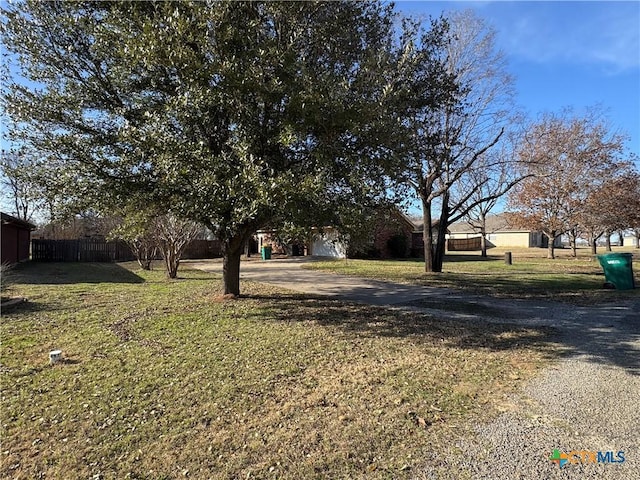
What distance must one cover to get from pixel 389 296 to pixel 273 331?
4.77 metres

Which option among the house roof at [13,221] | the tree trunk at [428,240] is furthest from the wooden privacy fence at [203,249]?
the tree trunk at [428,240]

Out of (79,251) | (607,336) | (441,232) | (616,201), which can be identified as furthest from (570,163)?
(79,251)

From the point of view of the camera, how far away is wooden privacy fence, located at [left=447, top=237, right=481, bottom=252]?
158 feet

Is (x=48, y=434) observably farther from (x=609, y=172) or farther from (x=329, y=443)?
(x=609, y=172)

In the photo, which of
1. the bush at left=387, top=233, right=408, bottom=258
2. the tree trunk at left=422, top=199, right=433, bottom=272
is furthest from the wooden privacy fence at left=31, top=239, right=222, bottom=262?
the tree trunk at left=422, top=199, right=433, bottom=272

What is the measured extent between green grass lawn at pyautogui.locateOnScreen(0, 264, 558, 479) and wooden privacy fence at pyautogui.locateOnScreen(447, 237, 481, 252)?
4266 centimetres

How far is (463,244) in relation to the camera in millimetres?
49094

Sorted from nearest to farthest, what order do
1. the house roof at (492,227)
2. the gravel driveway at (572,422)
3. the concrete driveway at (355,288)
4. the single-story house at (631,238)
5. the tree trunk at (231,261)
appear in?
the gravel driveway at (572,422)
the tree trunk at (231,261)
the concrete driveway at (355,288)
the single-story house at (631,238)
the house roof at (492,227)

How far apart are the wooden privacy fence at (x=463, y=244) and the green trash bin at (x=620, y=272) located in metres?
35.9

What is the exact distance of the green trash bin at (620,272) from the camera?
11953 millimetres

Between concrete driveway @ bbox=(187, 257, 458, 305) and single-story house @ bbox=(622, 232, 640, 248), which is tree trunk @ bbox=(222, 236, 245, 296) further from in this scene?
single-story house @ bbox=(622, 232, 640, 248)

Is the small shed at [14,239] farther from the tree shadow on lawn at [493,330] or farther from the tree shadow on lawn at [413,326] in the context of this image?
the tree shadow on lawn at [493,330]

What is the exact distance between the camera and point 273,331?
6559 mm

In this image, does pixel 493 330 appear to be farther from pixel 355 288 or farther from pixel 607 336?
pixel 355 288
